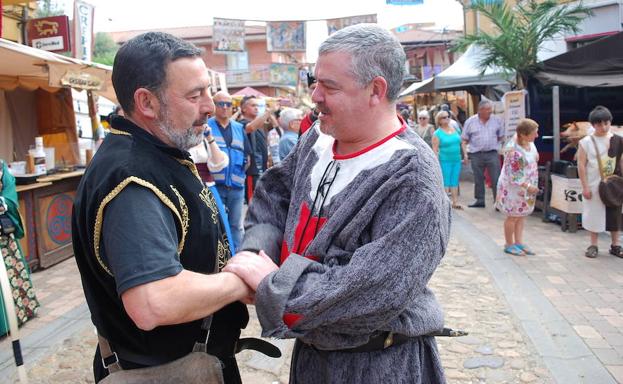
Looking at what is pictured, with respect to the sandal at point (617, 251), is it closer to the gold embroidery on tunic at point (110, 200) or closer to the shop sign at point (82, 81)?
the gold embroidery on tunic at point (110, 200)

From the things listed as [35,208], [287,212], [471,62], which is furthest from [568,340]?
[471,62]

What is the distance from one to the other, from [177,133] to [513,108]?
871 cm

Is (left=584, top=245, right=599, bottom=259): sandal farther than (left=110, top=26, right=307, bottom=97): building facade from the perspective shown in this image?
No

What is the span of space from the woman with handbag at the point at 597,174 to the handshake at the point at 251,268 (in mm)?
5924

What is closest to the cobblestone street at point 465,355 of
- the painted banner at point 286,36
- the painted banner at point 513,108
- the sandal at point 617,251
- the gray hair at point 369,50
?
the sandal at point 617,251

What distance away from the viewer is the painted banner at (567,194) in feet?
24.7

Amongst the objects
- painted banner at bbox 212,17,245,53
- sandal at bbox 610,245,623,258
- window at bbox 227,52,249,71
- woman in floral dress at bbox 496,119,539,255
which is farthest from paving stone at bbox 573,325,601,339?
window at bbox 227,52,249,71

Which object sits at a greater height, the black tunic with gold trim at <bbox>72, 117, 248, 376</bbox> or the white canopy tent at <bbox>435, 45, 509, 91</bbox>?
the white canopy tent at <bbox>435, 45, 509, 91</bbox>

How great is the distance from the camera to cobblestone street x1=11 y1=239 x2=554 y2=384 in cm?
368

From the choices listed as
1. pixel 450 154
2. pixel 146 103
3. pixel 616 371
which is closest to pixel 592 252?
pixel 616 371

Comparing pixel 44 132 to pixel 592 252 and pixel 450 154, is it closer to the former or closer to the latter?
pixel 450 154

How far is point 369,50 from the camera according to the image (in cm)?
151

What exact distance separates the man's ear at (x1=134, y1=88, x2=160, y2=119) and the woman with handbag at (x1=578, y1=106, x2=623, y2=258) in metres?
6.07

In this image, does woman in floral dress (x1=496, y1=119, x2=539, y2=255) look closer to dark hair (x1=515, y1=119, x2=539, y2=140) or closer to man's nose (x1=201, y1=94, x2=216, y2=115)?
dark hair (x1=515, y1=119, x2=539, y2=140)
